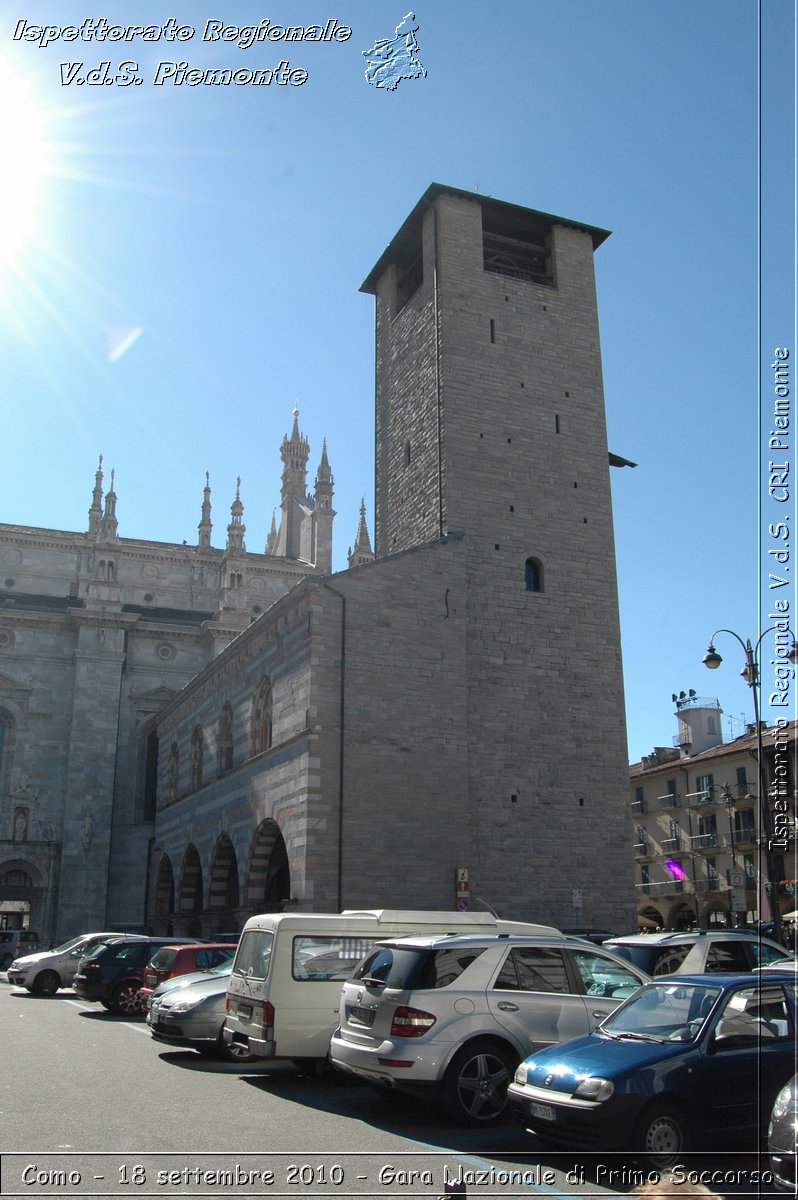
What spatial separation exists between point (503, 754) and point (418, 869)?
354 cm

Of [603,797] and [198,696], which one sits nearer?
[603,797]

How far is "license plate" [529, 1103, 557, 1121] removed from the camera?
7.54m

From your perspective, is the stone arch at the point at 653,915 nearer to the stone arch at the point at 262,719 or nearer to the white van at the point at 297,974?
the stone arch at the point at 262,719

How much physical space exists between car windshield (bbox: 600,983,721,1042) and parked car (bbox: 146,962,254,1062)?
20.7 ft

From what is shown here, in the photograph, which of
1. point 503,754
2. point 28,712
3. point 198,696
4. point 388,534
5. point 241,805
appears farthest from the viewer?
point 28,712

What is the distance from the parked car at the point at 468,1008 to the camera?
9039 mm

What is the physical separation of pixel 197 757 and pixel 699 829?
75.2 ft

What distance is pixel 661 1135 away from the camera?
7391 millimetres

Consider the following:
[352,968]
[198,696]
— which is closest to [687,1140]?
[352,968]

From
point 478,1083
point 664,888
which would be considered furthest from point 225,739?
point 664,888

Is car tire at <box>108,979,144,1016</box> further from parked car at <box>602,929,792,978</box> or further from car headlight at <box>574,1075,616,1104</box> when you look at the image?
car headlight at <box>574,1075,616,1104</box>

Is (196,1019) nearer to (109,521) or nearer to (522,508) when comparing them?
(522,508)

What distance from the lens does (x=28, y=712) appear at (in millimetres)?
45281

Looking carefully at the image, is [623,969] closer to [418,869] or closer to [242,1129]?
[242,1129]
